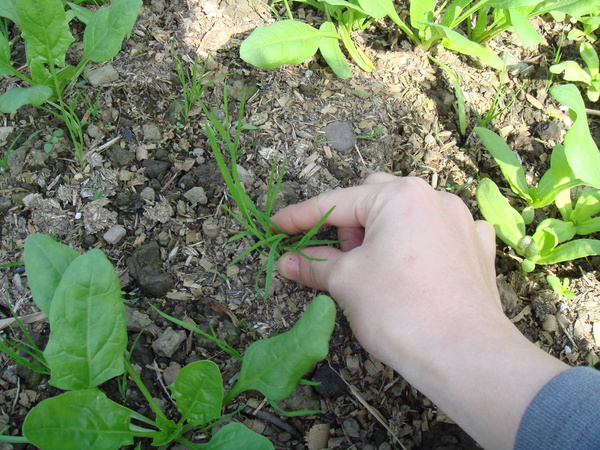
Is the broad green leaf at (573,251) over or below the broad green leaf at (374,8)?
below

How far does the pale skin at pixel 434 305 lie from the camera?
1.11 metres

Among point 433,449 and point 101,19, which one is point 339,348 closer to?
point 433,449

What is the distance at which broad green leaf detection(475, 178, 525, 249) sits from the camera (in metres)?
1.76

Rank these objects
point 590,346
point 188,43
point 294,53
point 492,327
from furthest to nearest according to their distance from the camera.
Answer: point 188,43 < point 294,53 < point 590,346 < point 492,327

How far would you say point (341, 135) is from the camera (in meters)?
1.96

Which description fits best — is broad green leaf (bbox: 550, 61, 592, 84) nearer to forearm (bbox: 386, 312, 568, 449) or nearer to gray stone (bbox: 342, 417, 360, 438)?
forearm (bbox: 386, 312, 568, 449)

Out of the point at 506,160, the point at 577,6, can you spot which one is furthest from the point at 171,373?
the point at 577,6

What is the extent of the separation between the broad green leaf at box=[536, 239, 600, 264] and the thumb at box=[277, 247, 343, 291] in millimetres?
819

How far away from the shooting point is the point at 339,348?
1631 millimetres

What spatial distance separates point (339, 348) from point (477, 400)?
584 mm

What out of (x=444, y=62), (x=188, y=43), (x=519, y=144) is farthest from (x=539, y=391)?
(x=188, y=43)

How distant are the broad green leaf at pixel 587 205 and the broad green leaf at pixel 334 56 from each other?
3.25 feet

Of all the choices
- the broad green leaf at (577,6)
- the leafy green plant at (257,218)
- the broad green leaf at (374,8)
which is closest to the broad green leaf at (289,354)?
the leafy green plant at (257,218)

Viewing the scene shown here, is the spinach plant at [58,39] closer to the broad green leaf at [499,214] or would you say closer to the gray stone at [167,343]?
the gray stone at [167,343]
